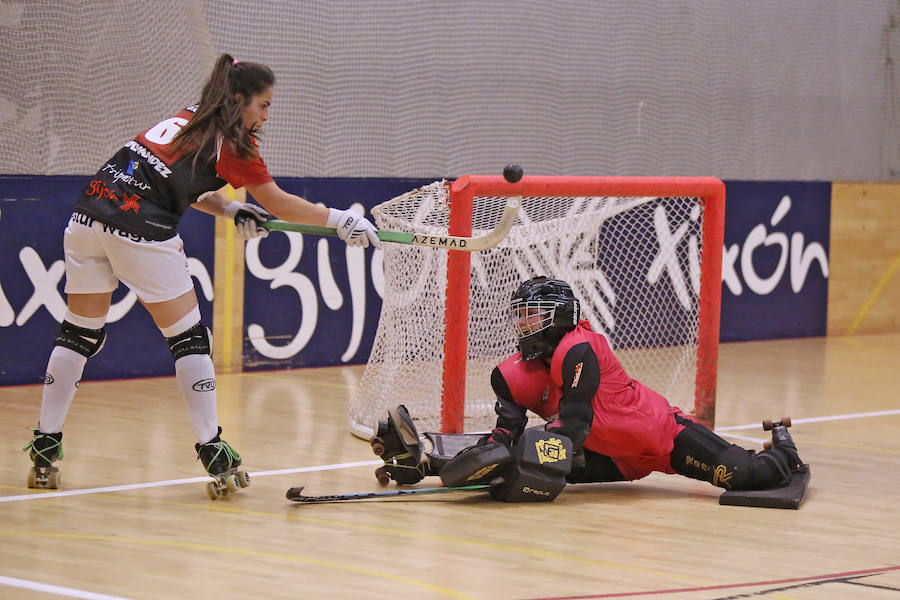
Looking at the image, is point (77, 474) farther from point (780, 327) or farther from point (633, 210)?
point (780, 327)

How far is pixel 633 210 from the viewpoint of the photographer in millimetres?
10008

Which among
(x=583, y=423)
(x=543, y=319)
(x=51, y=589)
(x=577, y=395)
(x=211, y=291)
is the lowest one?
(x=51, y=589)

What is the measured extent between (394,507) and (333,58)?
198 inches

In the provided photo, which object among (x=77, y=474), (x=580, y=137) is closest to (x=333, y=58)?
(x=580, y=137)

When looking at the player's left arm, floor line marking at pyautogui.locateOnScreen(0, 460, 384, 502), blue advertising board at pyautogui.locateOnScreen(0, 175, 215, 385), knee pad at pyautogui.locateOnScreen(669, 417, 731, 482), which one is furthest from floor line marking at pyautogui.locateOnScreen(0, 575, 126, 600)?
blue advertising board at pyautogui.locateOnScreen(0, 175, 215, 385)

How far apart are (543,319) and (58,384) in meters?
1.94

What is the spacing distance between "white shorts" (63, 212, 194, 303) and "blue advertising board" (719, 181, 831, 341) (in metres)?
6.76

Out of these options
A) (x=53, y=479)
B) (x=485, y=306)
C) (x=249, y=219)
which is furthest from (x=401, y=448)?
(x=485, y=306)

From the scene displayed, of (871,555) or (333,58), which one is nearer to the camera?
(871,555)

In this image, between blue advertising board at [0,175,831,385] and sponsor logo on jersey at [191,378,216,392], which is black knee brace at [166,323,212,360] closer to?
sponsor logo on jersey at [191,378,216,392]

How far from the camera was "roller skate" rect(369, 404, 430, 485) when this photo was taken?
5.61 meters

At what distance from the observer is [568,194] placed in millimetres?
7137

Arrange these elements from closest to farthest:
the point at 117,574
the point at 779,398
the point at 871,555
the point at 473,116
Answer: the point at 117,574, the point at 871,555, the point at 779,398, the point at 473,116

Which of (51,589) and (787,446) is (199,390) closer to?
(51,589)
